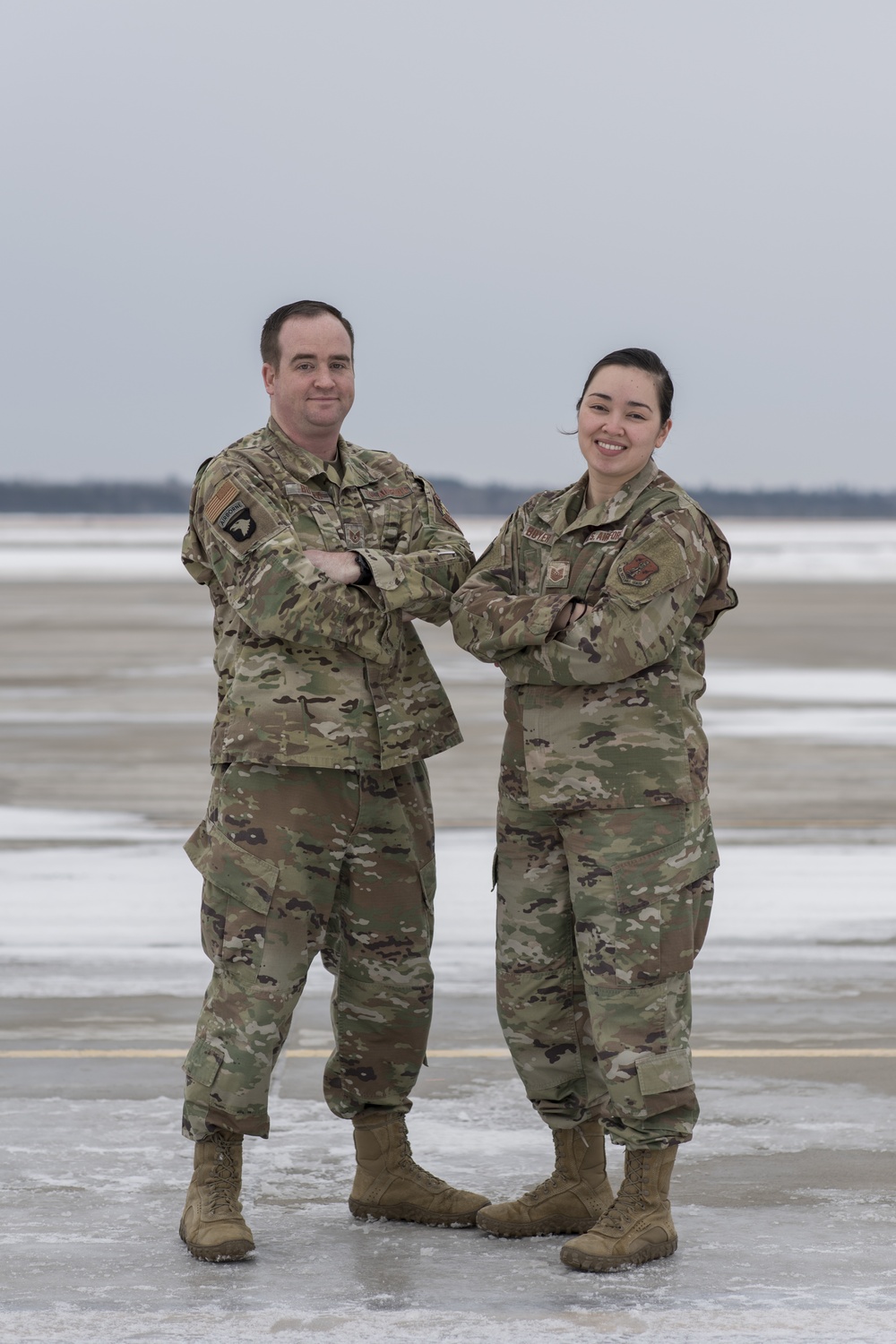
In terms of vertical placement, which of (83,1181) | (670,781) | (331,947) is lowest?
(83,1181)

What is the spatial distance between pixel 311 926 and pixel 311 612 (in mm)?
794

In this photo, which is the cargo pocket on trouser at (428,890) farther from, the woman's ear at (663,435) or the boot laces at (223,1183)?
the woman's ear at (663,435)

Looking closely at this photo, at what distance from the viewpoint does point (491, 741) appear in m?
14.4

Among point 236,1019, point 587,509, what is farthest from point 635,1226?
point 587,509

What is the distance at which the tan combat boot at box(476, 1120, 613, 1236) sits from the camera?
4.51 m

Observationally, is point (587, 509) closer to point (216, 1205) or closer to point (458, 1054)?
point (216, 1205)

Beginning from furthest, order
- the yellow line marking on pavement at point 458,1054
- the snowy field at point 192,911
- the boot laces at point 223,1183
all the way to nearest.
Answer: the snowy field at point 192,911
the yellow line marking on pavement at point 458,1054
the boot laces at point 223,1183

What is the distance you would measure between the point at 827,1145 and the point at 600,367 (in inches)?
91.1

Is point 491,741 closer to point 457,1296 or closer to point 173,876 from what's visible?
point 173,876

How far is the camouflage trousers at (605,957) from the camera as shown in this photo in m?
4.31

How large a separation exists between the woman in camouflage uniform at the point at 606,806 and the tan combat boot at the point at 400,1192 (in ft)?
0.39

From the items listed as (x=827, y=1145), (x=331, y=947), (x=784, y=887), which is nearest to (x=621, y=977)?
(x=331, y=947)

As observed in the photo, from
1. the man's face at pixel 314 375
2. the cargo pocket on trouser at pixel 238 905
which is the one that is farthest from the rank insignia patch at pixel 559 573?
the cargo pocket on trouser at pixel 238 905

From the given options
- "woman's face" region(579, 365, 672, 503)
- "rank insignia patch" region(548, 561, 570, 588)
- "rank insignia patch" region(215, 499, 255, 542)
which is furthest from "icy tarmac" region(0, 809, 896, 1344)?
"woman's face" region(579, 365, 672, 503)
